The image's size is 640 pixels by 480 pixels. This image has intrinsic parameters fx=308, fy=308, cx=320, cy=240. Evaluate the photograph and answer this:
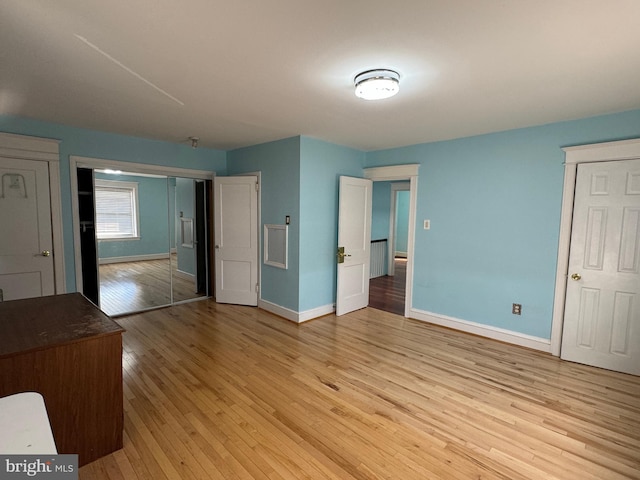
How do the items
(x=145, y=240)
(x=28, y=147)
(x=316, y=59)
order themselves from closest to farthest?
1. (x=316, y=59)
2. (x=28, y=147)
3. (x=145, y=240)

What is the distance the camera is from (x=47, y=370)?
65.1 inches

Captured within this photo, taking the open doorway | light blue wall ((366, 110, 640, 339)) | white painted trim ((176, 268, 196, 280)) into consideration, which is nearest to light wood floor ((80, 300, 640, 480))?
light blue wall ((366, 110, 640, 339))

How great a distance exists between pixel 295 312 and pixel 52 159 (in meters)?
3.36

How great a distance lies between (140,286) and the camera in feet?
18.5

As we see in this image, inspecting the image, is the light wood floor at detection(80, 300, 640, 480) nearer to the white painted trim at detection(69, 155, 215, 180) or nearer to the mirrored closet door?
the mirrored closet door

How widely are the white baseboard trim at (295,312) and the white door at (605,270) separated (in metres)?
2.74

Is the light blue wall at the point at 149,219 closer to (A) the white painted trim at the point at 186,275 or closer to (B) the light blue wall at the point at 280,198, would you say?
(A) the white painted trim at the point at 186,275

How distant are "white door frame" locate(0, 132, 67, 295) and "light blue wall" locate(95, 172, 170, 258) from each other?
341 centimetres

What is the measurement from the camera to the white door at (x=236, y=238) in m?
4.61

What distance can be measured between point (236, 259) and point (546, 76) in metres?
4.12

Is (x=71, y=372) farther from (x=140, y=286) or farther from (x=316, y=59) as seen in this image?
(x=140, y=286)

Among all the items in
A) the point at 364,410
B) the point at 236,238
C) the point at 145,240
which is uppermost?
the point at 236,238

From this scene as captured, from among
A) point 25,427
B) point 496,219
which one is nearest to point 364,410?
point 25,427

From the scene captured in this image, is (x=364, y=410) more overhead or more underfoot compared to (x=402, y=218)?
more underfoot
